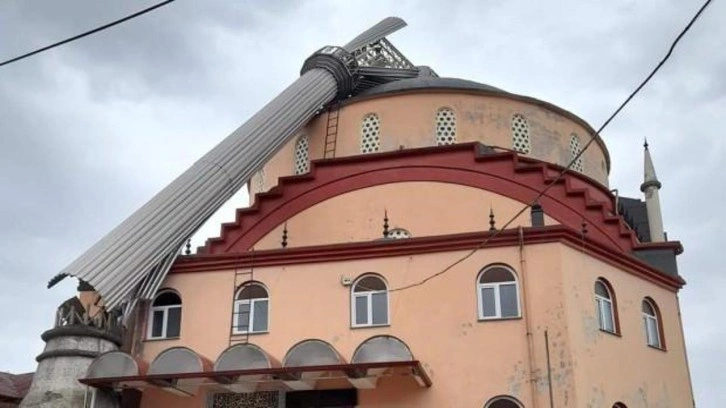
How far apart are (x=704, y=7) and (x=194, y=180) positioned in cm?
1286

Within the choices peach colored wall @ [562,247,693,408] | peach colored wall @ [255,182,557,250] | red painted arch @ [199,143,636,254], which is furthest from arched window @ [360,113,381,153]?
peach colored wall @ [562,247,693,408]

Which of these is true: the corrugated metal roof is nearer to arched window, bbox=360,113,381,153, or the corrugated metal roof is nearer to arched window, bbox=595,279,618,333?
arched window, bbox=360,113,381,153

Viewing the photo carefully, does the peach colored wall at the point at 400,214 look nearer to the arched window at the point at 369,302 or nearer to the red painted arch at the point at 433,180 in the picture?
the red painted arch at the point at 433,180

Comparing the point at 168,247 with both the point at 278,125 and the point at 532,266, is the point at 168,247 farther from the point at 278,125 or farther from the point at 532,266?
the point at 532,266

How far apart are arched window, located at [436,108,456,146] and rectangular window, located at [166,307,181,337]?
7832 millimetres

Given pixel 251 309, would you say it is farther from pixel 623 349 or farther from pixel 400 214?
pixel 623 349

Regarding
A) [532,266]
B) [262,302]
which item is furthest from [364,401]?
[532,266]

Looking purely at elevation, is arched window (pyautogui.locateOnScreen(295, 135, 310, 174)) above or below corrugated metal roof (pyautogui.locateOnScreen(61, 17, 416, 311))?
above

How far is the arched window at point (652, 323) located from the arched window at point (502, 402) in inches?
151

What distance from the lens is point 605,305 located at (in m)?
16.3

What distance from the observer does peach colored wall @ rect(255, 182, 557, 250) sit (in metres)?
17.9

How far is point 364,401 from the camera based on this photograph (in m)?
15.5

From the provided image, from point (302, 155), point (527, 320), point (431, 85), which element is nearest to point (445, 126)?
point (431, 85)

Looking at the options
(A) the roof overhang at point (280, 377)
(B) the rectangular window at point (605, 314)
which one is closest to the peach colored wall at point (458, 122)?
(B) the rectangular window at point (605, 314)
